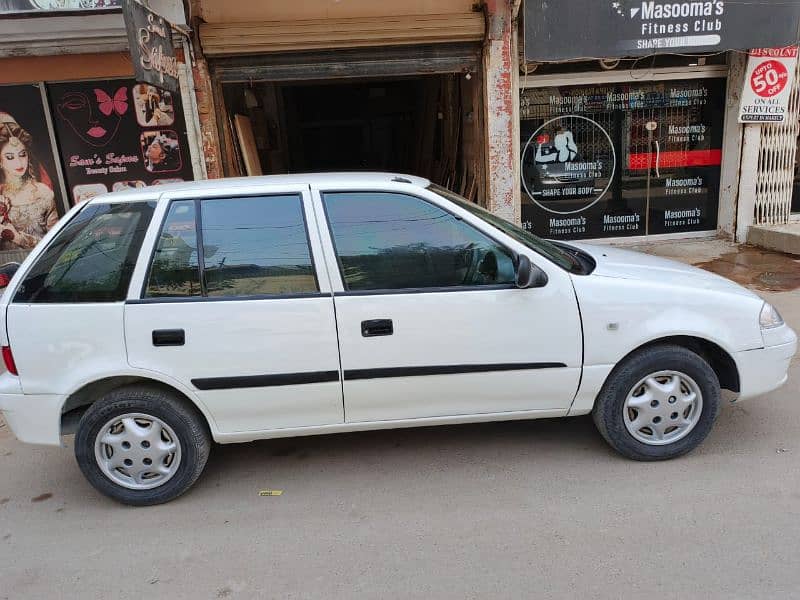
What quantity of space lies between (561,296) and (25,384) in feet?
9.44

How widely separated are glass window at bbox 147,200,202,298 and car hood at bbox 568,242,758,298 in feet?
7.24

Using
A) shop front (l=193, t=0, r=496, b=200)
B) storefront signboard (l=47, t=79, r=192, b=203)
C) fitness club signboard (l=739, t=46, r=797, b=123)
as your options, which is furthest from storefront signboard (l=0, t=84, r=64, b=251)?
fitness club signboard (l=739, t=46, r=797, b=123)

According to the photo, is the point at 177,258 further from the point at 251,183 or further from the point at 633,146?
the point at 633,146

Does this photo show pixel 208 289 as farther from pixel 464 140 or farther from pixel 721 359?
pixel 464 140

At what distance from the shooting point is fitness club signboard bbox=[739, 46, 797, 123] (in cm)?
838

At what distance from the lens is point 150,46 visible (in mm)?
6133

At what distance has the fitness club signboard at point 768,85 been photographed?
8.38m

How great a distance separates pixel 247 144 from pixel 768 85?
24.2 feet

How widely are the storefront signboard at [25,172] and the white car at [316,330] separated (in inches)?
230

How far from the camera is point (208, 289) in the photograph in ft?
10.7

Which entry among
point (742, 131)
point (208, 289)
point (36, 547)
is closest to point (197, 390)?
point (208, 289)

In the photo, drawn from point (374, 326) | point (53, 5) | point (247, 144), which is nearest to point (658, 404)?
point (374, 326)

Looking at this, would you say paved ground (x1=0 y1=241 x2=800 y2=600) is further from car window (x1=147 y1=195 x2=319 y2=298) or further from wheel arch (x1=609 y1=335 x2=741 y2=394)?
car window (x1=147 y1=195 x2=319 y2=298)

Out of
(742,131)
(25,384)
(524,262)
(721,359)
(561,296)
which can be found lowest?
(721,359)
